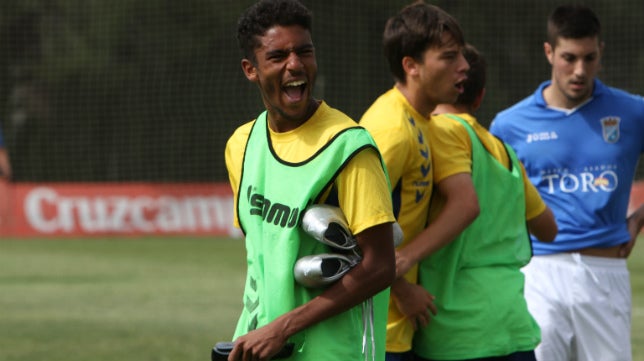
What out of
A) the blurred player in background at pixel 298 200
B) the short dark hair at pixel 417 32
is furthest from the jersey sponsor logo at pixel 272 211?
the short dark hair at pixel 417 32

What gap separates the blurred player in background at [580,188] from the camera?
567 centimetres

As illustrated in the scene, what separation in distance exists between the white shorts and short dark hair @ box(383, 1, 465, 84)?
1641 millimetres

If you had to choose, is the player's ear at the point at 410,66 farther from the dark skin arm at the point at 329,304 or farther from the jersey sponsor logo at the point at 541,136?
the jersey sponsor logo at the point at 541,136

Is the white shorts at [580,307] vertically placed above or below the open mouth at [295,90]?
below

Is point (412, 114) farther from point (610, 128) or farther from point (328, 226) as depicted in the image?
point (610, 128)

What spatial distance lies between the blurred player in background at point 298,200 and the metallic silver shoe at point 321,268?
0.02 m

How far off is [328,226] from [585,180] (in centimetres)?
282

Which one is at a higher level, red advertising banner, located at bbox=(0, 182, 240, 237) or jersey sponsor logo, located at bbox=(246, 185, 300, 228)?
jersey sponsor logo, located at bbox=(246, 185, 300, 228)

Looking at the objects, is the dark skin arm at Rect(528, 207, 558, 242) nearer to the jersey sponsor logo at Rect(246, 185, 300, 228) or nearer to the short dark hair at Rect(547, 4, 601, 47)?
the short dark hair at Rect(547, 4, 601, 47)

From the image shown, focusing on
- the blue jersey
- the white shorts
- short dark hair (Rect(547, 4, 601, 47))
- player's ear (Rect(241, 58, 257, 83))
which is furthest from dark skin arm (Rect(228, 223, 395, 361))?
short dark hair (Rect(547, 4, 601, 47))

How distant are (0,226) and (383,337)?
20461 mm

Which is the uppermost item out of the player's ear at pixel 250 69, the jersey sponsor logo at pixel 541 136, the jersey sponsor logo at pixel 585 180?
the player's ear at pixel 250 69

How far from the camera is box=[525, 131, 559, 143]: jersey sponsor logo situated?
597cm

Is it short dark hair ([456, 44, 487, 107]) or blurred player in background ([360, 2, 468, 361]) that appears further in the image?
short dark hair ([456, 44, 487, 107])
